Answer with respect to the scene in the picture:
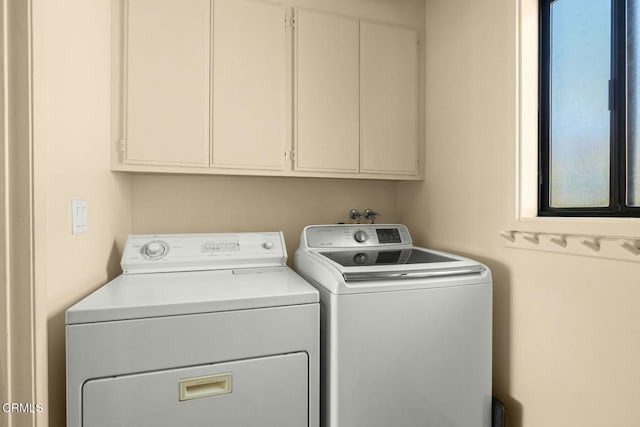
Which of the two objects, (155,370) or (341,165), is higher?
(341,165)

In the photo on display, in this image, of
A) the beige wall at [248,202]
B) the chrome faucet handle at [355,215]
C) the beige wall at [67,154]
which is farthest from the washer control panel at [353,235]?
the beige wall at [67,154]

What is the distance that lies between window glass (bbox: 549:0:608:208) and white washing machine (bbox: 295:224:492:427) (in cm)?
51

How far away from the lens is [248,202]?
193cm

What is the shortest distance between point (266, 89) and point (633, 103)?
58.2 inches

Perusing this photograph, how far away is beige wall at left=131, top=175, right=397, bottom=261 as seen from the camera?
1784 millimetres

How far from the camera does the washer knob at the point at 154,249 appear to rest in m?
1.56

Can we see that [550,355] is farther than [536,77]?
No

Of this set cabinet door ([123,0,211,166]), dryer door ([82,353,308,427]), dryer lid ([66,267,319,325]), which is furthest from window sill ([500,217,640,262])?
cabinet door ([123,0,211,166])

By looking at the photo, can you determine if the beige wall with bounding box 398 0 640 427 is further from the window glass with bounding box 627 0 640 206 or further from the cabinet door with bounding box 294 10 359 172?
the cabinet door with bounding box 294 10 359 172

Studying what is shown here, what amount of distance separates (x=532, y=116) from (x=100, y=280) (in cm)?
197

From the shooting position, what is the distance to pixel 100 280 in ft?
4.61

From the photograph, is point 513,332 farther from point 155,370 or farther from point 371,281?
point 155,370

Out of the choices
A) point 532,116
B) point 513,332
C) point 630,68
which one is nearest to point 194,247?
point 513,332

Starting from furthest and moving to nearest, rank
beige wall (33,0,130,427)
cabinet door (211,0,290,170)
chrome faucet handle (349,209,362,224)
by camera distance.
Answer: chrome faucet handle (349,209,362,224)
cabinet door (211,0,290,170)
beige wall (33,0,130,427)
